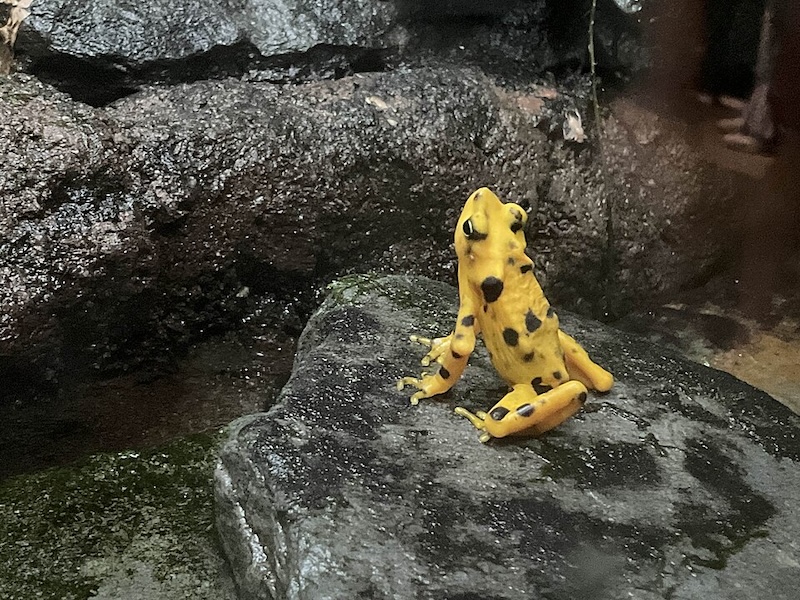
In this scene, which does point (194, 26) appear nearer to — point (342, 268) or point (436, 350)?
point (342, 268)

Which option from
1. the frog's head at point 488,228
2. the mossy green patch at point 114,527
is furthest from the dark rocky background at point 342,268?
the frog's head at point 488,228

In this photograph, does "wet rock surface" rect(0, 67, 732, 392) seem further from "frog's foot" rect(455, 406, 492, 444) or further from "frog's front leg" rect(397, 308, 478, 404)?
"frog's foot" rect(455, 406, 492, 444)

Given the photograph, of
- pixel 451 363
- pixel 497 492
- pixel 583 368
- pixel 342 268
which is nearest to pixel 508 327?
pixel 451 363

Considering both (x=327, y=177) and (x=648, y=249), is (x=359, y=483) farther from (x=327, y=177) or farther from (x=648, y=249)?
(x=648, y=249)

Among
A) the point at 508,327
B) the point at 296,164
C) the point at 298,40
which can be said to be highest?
the point at 298,40

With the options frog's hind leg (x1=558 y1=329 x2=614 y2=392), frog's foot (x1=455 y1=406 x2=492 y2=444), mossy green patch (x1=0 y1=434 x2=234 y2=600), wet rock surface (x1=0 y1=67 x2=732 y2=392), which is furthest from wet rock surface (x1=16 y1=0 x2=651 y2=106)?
frog's foot (x1=455 y1=406 x2=492 y2=444)

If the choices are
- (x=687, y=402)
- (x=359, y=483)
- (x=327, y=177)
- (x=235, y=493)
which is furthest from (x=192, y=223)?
(x=687, y=402)

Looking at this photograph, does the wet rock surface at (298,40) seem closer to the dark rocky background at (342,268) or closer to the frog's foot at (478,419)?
the dark rocky background at (342,268)

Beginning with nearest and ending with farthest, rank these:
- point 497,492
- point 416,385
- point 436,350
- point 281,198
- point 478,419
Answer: point 497,492, point 478,419, point 416,385, point 436,350, point 281,198
